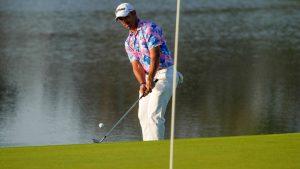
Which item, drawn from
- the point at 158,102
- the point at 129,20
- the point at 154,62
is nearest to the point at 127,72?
the point at 158,102

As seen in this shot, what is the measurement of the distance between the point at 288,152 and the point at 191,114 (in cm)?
575

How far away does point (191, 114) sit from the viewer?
38.9 feet

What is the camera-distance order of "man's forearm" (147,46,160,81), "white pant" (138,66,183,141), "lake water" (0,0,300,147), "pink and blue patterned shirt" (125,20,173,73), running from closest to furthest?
1. "man's forearm" (147,46,160,81)
2. "pink and blue patterned shirt" (125,20,173,73)
3. "white pant" (138,66,183,141)
4. "lake water" (0,0,300,147)

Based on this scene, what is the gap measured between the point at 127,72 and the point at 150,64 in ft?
22.5

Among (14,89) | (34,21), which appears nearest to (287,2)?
(34,21)

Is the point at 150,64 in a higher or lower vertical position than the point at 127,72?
lower

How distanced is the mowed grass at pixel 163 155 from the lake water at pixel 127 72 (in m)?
4.19

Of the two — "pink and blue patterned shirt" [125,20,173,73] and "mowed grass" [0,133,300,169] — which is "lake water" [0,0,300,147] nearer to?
"pink and blue patterned shirt" [125,20,173,73]

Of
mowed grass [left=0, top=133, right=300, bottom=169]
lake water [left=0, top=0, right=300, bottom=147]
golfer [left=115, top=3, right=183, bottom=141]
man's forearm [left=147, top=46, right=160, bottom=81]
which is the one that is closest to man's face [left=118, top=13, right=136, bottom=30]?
golfer [left=115, top=3, right=183, bottom=141]

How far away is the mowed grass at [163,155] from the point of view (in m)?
5.73

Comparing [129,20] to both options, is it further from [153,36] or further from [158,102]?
[158,102]

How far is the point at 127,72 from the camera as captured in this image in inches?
576

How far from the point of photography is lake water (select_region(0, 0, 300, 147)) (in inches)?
443

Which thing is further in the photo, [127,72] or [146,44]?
[127,72]
